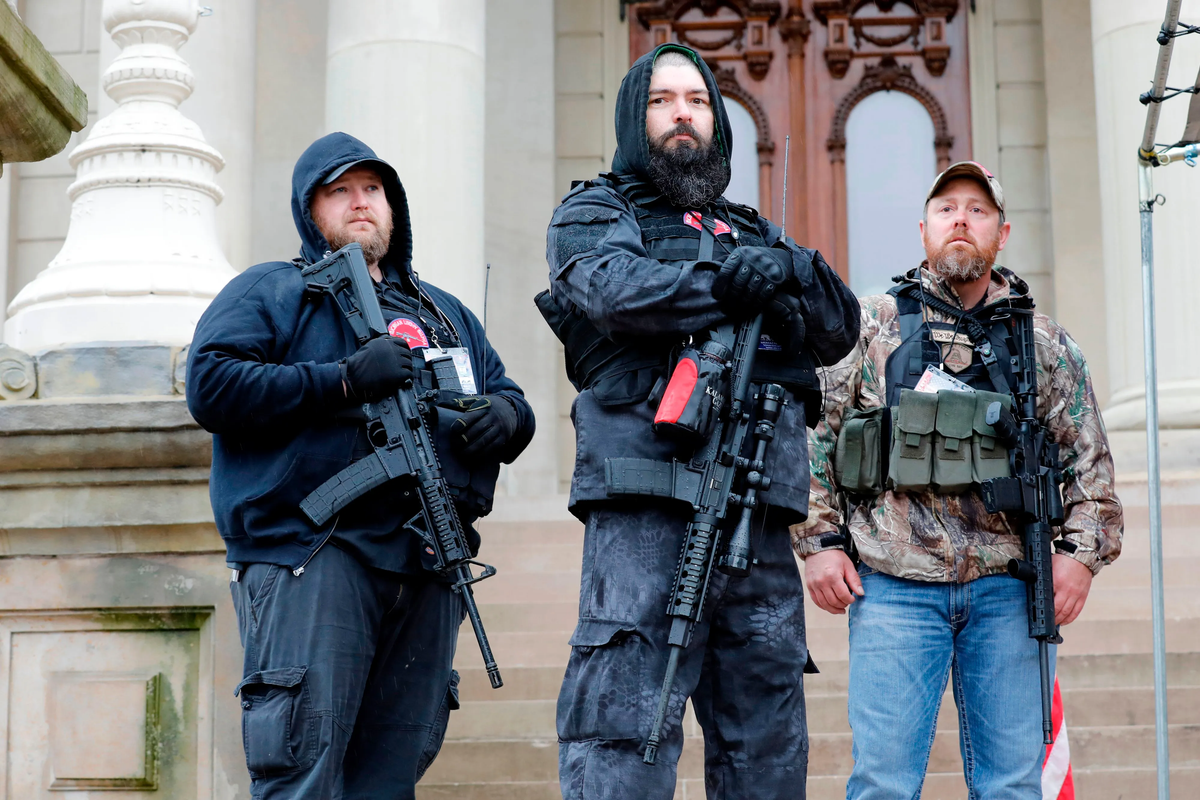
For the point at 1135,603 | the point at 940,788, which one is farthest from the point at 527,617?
the point at 1135,603

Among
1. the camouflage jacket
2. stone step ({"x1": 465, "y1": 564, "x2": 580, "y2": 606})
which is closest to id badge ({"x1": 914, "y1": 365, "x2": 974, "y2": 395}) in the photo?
the camouflage jacket

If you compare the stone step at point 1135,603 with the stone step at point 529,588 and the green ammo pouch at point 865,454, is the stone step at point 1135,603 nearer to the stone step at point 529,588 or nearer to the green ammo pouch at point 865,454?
the stone step at point 529,588

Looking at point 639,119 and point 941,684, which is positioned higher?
point 639,119

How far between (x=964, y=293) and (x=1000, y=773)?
127cm

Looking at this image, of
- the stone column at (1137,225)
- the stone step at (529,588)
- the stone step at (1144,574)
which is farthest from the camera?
the stone column at (1137,225)

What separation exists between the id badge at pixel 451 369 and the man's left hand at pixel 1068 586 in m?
1.54

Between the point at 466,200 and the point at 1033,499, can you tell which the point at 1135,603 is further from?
the point at 466,200

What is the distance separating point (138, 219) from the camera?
5.30 metres

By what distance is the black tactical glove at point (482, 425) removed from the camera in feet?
12.1

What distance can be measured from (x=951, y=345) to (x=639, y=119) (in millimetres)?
1133

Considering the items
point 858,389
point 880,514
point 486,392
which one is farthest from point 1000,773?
point 486,392

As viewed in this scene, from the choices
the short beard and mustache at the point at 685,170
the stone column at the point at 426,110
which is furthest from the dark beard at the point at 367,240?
the stone column at the point at 426,110

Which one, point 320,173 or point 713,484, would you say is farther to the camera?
point 320,173

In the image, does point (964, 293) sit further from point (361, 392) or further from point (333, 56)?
point (333, 56)
